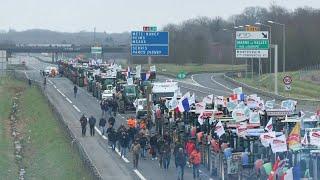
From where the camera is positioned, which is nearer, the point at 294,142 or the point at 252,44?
the point at 294,142

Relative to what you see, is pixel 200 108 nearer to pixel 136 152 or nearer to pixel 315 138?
pixel 136 152

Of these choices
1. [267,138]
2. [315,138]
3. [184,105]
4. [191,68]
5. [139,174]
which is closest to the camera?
[315,138]

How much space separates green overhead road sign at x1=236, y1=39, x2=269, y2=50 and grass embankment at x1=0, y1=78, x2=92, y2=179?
1618cm

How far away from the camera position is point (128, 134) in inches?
1481

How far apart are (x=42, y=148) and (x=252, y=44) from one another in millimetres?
26747

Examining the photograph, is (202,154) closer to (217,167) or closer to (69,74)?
(217,167)

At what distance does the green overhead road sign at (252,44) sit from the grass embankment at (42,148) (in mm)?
16181

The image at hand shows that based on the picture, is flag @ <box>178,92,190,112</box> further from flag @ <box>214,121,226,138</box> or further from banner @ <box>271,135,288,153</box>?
banner @ <box>271,135,288,153</box>

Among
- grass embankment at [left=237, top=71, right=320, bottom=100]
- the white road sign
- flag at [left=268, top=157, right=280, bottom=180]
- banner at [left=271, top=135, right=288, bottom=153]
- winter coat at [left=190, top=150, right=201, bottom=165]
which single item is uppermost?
the white road sign

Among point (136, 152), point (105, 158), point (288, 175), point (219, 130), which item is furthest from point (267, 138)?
point (105, 158)

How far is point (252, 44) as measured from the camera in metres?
67.4

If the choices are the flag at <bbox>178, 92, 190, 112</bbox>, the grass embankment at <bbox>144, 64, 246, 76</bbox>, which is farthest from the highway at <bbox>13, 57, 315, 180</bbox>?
the grass embankment at <bbox>144, 64, 246, 76</bbox>

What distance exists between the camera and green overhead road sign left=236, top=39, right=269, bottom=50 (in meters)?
66.9

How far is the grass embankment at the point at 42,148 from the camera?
117 ft
